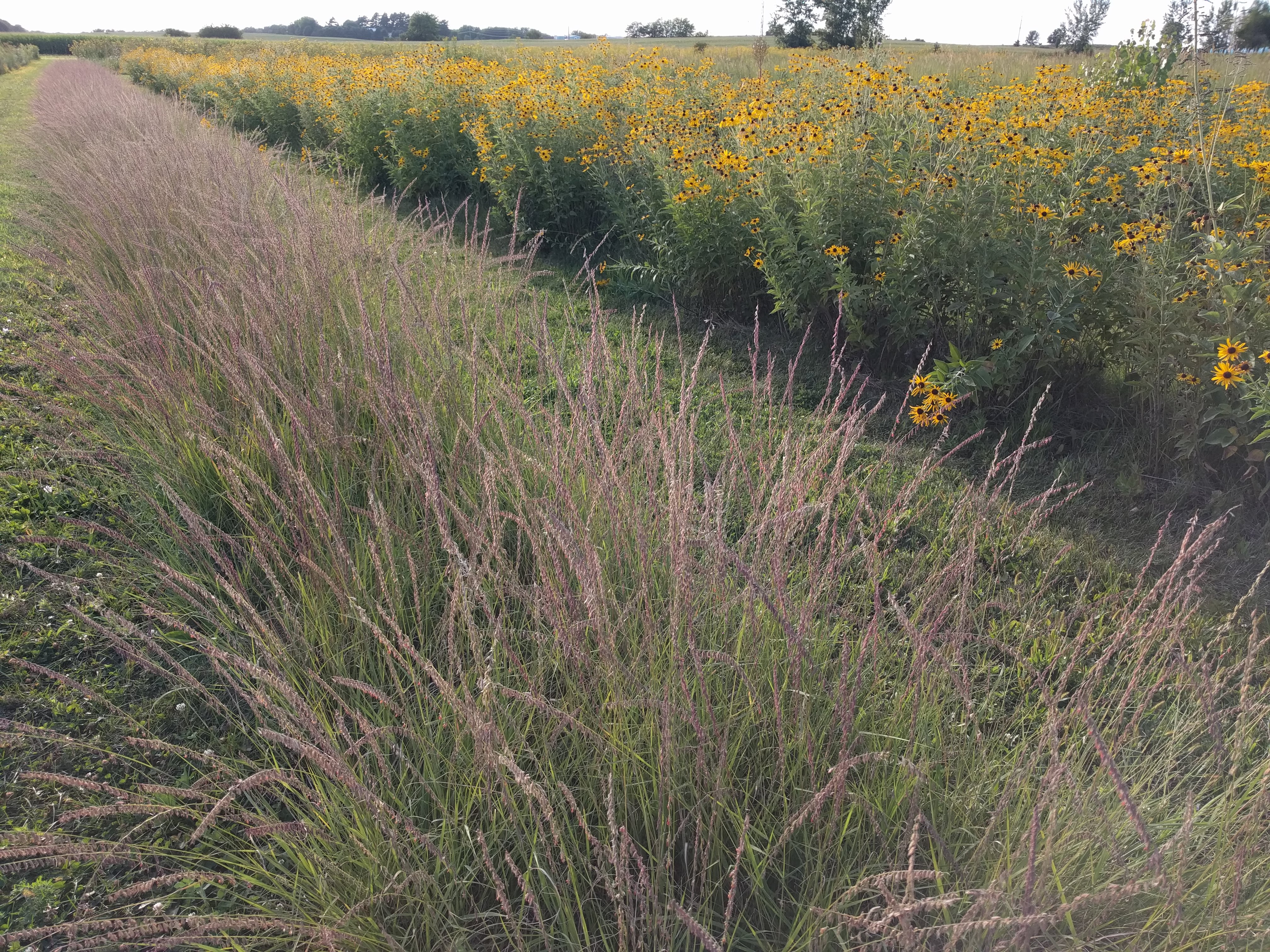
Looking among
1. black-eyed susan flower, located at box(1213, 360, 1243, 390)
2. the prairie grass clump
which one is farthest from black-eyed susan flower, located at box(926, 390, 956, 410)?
black-eyed susan flower, located at box(1213, 360, 1243, 390)

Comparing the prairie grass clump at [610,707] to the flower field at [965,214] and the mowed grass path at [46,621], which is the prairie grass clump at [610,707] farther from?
the flower field at [965,214]

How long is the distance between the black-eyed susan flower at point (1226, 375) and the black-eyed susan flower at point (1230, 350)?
21mm

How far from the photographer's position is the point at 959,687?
4.93ft

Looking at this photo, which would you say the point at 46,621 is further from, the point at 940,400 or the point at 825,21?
the point at 825,21

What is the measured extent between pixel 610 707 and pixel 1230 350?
2822 millimetres

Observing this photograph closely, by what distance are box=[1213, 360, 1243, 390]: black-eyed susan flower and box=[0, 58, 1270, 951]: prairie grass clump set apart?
0.67 meters

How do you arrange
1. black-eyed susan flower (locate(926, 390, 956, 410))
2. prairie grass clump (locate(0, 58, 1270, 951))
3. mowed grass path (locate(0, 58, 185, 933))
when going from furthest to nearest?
1. black-eyed susan flower (locate(926, 390, 956, 410))
2. mowed grass path (locate(0, 58, 185, 933))
3. prairie grass clump (locate(0, 58, 1270, 951))

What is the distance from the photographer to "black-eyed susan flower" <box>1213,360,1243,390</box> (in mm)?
3033

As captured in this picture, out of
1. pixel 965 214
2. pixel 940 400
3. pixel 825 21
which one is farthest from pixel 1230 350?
pixel 825 21

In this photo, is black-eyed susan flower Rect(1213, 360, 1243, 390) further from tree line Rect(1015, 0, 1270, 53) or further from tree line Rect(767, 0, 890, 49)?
tree line Rect(767, 0, 890, 49)

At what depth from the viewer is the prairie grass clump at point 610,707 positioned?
138cm

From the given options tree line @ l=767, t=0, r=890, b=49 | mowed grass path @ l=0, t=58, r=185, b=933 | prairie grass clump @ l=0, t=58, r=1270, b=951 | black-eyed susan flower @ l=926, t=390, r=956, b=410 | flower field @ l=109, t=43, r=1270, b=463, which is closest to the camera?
prairie grass clump @ l=0, t=58, r=1270, b=951

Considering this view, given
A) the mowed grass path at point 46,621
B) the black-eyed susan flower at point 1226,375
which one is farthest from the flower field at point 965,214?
the mowed grass path at point 46,621

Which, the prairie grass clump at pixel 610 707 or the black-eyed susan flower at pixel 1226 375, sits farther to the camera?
the black-eyed susan flower at pixel 1226 375
